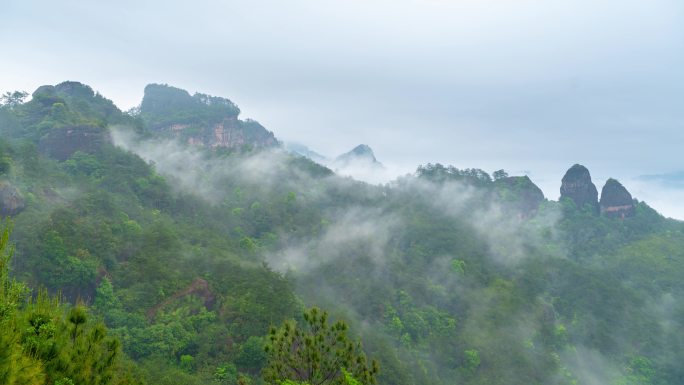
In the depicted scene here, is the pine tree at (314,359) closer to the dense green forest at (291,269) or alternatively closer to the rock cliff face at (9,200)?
the dense green forest at (291,269)

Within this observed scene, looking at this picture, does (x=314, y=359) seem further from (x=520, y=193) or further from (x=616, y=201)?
(x=616, y=201)

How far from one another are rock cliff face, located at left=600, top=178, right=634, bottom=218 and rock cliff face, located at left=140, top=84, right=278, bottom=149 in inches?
3804

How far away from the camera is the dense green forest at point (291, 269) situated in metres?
21.2

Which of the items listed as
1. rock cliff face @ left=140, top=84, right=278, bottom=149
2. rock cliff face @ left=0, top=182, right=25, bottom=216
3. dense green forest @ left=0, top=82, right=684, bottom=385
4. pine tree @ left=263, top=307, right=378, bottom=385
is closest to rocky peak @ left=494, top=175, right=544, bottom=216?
dense green forest @ left=0, top=82, right=684, bottom=385

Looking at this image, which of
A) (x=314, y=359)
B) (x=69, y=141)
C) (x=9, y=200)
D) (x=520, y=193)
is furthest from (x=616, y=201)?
(x=9, y=200)

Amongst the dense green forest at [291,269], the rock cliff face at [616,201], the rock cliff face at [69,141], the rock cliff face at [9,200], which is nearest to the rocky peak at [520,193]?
the dense green forest at [291,269]

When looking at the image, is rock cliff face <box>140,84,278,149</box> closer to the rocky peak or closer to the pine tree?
the rocky peak

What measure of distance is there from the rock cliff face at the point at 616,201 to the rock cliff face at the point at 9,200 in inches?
4649

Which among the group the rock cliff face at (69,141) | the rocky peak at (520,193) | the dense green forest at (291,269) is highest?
the rocky peak at (520,193)

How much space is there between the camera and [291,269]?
6044 centimetres

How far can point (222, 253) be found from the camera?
48000mm

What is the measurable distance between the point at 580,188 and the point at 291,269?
89038 millimetres

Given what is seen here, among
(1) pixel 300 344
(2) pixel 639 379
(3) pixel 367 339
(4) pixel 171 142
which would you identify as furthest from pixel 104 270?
(4) pixel 171 142

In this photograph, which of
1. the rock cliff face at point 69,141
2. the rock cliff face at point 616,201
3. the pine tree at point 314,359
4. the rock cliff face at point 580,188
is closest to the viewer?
the pine tree at point 314,359
